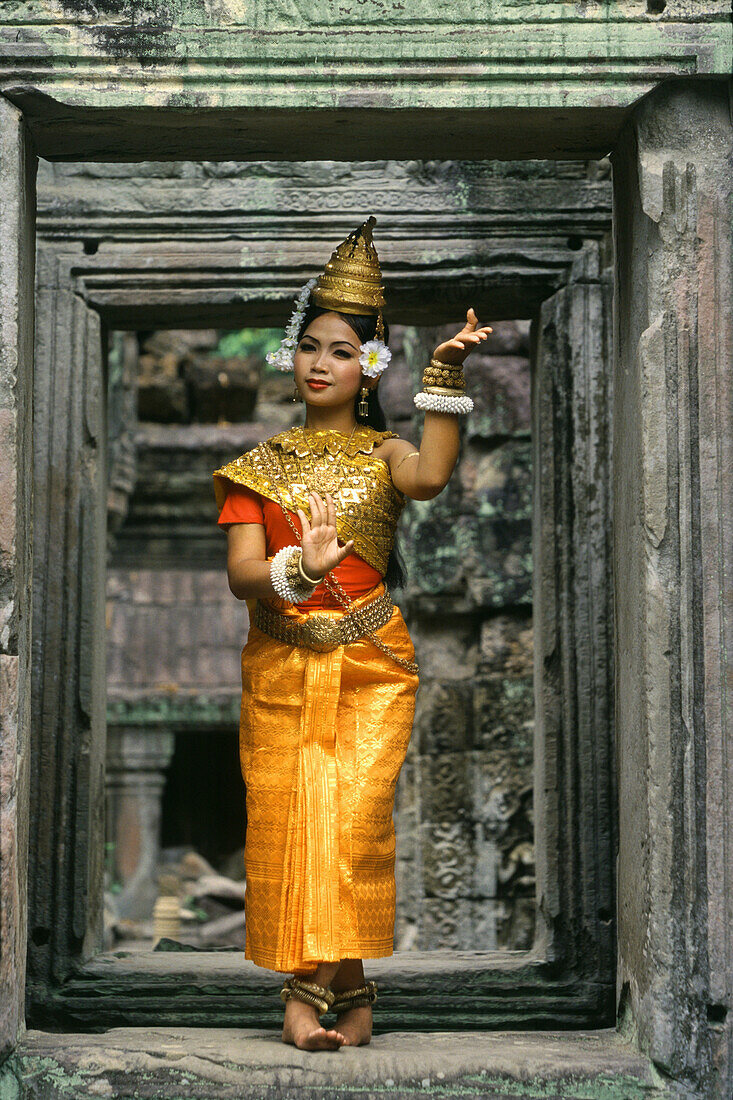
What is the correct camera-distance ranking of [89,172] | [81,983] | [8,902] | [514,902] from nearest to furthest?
1. [8,902]
2. [81,983]
3. [89,172]
4. [514,902]

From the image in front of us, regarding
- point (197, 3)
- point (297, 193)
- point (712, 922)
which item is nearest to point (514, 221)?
point (297, 193)

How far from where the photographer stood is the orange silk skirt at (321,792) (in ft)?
9.62

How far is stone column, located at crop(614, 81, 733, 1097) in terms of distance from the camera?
2764mm

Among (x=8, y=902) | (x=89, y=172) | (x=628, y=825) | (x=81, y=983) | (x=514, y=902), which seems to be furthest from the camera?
(x=514, y=902)

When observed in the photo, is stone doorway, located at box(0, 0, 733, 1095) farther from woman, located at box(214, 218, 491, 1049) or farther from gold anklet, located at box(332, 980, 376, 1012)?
gold anklet, located at box(332, 980, 376, 1012)

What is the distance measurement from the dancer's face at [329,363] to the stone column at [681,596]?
71 cm

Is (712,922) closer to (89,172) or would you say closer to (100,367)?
(100,367)

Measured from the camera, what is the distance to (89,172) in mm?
4469

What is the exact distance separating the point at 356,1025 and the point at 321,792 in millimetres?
546

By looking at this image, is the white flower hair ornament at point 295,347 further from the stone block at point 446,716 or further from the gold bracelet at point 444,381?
the stone block at point 446,716

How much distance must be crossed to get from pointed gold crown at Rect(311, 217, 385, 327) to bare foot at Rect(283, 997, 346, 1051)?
168cm

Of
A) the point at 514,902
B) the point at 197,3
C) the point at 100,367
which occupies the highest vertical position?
the point at 197,3

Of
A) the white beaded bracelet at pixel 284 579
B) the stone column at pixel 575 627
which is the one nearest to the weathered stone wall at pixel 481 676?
the stone column at pixel 575 627

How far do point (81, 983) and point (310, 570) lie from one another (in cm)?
202
